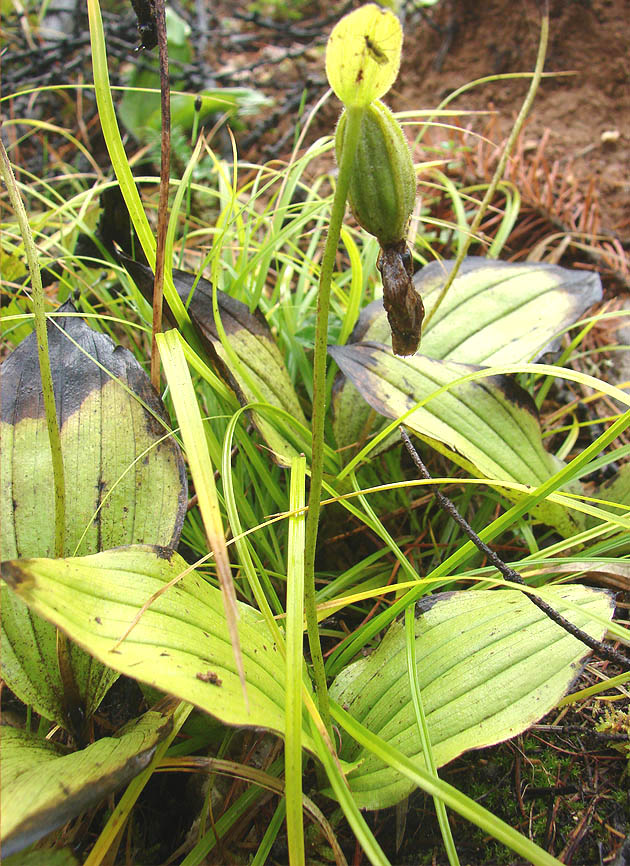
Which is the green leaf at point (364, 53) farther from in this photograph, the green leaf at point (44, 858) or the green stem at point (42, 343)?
the green leaf at point (44, 858)

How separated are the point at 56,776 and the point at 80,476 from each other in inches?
16.1

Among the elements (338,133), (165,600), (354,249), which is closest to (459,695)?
(165,600)

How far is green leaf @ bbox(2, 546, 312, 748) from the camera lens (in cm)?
55

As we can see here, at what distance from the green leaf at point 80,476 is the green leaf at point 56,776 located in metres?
0.10

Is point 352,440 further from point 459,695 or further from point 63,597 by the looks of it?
point 63,597

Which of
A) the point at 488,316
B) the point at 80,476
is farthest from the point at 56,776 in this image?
the point at 488,316

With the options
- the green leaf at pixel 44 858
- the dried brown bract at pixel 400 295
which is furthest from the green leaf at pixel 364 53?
the green leaf at pixel 44 858

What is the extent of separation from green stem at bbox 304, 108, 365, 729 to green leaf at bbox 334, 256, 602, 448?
1.79 feet

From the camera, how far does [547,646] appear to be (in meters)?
0.76

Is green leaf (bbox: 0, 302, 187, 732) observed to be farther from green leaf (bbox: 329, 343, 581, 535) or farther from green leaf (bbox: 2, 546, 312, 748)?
green leaf (bbox: 329, 343, 581, 535)

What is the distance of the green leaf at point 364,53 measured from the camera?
1.70 ft

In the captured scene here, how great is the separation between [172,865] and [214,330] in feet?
2.61

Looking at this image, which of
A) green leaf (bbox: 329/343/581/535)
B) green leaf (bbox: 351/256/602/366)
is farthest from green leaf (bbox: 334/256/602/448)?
green leaf (bbox: 329/343/581/535)

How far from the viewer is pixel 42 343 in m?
0.73
